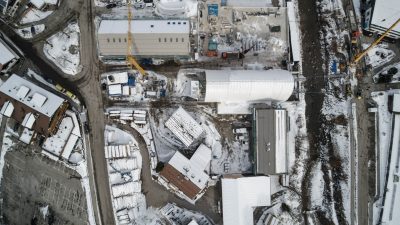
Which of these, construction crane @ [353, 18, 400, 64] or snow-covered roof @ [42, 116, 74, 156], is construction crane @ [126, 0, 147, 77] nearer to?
snow-covered roof @ [42, 116, 74, 156]

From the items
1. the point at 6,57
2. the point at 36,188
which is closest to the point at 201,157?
the point at 36,188

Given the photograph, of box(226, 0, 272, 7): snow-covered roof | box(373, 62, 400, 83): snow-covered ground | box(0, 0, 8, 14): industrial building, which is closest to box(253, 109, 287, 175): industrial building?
box(373, 62, 400, 83): snow-covered ground

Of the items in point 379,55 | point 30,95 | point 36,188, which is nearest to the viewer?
point 30,95

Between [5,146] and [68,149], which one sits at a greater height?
[5,146]

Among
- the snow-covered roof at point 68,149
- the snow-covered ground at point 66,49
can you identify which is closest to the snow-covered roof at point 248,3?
the snow-covered ground at point 66,49

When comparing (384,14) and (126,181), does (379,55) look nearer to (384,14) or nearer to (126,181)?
(384,14)

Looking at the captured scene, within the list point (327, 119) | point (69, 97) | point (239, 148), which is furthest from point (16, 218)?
point (327, 119)

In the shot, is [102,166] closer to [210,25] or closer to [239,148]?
[239,148]
